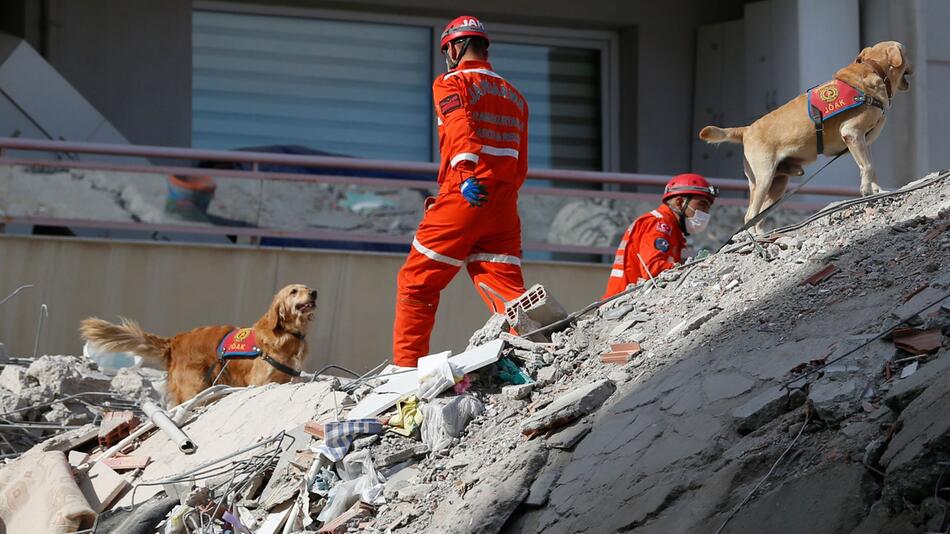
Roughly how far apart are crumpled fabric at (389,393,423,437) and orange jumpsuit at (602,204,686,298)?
215 cm

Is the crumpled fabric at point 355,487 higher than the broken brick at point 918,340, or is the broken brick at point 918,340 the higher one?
the broken brick at point 918,340

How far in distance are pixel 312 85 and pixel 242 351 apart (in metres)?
6.65

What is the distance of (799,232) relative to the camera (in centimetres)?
705

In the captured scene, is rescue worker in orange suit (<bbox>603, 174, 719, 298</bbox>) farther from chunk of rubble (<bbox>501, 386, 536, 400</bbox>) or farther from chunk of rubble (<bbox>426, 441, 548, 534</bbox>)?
chunk of rubble (<bbox>426, 441, 548, 534</bbox>)

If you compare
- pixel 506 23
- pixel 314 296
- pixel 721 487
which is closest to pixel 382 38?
pixel 506 23

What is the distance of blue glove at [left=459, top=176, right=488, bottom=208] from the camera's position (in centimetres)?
656

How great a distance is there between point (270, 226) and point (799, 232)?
5.39 meters

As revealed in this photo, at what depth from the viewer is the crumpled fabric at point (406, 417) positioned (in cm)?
573

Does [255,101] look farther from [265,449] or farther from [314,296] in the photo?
[265,449]

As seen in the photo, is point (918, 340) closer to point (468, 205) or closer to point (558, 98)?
point (468, 205)

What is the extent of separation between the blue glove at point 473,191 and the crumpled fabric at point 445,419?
1200mm

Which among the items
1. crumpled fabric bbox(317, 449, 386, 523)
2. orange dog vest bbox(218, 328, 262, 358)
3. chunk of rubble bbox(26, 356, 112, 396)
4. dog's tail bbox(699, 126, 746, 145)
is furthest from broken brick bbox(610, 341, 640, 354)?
chunk of rubble bbox(26, 356, 112, 396)

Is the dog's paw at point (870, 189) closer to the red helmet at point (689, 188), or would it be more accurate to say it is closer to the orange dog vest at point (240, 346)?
the red helmet at point (689, 188)

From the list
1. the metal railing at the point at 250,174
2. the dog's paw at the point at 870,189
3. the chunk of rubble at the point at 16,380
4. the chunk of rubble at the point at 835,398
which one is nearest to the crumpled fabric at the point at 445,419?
the chunk of rubble at the point at 835,398
